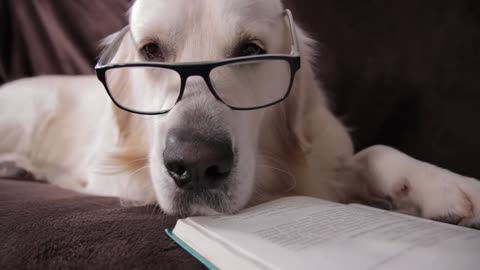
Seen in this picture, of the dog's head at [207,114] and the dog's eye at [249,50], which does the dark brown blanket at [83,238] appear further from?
the dog's eye at [249,50]

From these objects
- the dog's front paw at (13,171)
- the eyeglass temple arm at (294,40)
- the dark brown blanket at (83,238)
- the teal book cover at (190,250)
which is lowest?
the dog's front paw at (13,171)

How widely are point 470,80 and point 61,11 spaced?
7.37 ft

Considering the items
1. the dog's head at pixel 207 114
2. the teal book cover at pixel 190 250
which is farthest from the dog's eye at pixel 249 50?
the teal book cover at pixel 190 250

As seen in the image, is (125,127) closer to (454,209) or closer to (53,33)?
(454,209)

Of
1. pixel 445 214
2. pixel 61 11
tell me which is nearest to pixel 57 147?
pixel 61 11

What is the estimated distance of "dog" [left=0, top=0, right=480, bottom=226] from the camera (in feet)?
3.26

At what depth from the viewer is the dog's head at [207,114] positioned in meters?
0.96

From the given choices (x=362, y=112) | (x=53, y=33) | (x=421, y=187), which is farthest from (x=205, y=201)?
(x=53, y=33)

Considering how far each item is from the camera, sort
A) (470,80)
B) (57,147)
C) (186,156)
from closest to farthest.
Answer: (186,156) < (470,80) < (57,147)

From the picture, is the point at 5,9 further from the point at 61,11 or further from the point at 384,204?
the point at 384,204

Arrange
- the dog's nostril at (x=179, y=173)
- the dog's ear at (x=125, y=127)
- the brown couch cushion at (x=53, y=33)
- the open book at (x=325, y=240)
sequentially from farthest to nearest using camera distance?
1. the brown couch cushion at (x=53, y=33)
2. the dog's ear at (x=125, y=127)
3. the dog's nostril at (x=179, y=173)
4. the open book at (x=325, y=240)

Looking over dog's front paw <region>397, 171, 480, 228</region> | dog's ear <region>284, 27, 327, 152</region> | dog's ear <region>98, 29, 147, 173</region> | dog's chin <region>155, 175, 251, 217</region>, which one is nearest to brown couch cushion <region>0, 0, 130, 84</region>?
dog's ear <region>98, 29, 147, 173</region>

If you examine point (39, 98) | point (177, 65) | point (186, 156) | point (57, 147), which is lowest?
point (57, 147)

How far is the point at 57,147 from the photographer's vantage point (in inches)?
85.6
